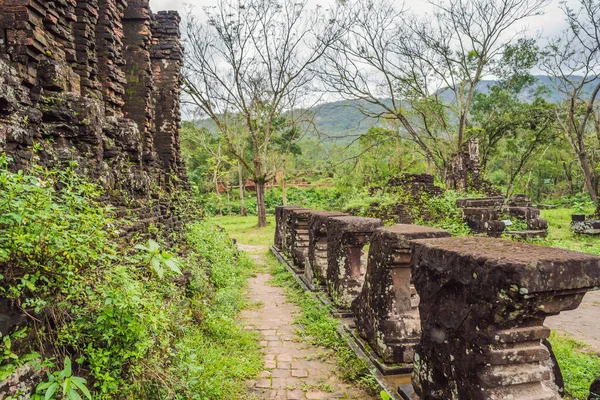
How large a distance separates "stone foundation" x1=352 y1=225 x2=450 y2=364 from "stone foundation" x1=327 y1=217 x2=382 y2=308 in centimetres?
112

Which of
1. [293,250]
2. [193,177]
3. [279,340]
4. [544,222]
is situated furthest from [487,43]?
[193,177]

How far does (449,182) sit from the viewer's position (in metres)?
19.9

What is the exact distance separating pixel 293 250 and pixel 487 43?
1435 centimetres

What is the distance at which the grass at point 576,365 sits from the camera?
3.35 metres

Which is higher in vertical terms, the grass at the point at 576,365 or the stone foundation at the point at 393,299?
the stone foundation at the point at 393,299

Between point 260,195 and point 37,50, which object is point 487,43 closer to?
point 260,195

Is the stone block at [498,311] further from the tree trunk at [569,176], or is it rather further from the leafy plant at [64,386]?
the tree trunk at [569,176]

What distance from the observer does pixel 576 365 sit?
3818 mm

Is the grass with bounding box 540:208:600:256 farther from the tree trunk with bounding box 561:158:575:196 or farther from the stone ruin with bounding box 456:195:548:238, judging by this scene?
the tree trunk with bounding box 561:158:575:196

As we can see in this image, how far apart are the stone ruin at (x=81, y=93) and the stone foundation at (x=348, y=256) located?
9.00ft

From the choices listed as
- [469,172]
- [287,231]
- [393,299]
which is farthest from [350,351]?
[469,172]

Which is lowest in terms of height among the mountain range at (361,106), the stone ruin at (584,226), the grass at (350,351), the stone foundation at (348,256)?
the grass at (350,351)

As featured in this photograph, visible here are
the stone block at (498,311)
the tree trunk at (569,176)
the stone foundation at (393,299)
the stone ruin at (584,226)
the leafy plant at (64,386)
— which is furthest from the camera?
the tree trunk at (569,176)

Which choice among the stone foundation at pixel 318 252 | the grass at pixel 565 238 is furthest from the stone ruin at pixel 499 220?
the stone foundation at pixel 318 252
